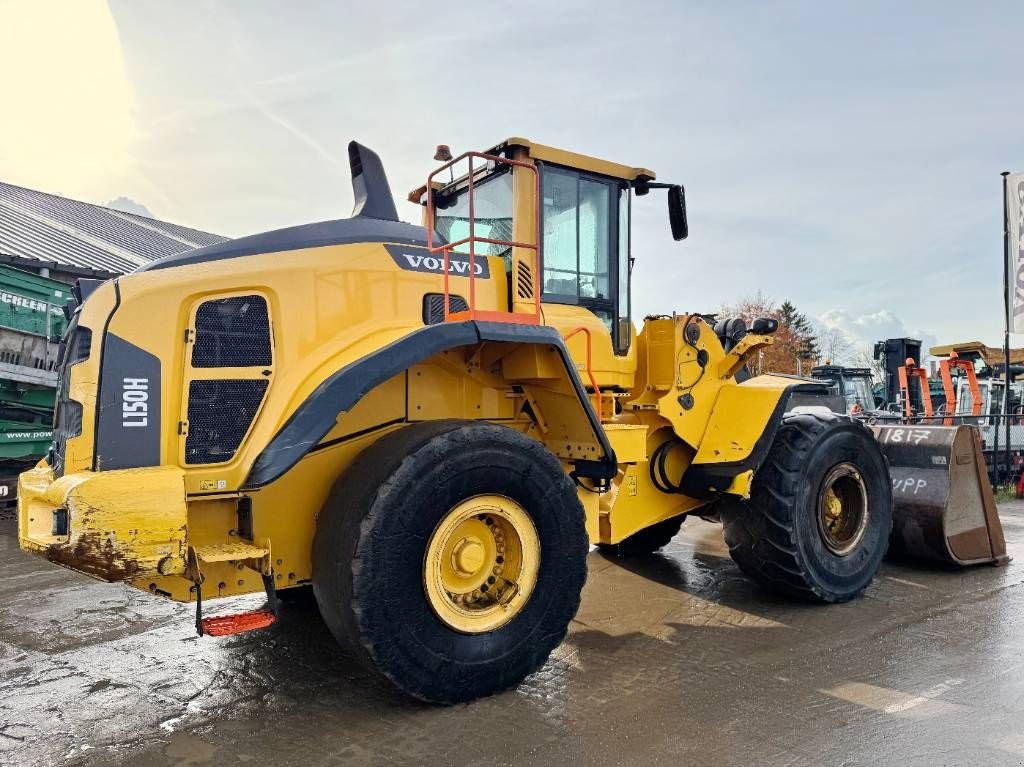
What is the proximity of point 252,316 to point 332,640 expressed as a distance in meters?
2.03

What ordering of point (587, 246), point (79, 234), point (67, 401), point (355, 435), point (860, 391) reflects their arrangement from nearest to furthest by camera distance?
point (67, 401), point (355, 435), point (587, 246), point (79, 234), point (860, 391)

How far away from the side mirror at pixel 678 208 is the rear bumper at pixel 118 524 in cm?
359

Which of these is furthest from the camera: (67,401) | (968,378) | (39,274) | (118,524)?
(968,378)

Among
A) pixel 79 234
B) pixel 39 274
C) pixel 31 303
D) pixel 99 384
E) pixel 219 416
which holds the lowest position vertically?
pixel 219 416

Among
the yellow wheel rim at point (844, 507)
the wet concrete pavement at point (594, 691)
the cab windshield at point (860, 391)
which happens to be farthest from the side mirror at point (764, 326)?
the cab windshield at point (860, 391)

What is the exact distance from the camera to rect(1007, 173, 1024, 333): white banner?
11578 mm

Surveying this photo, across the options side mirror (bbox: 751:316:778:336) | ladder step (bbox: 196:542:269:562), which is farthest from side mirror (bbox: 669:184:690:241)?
ladder step (bbox: 196:542:269:562)

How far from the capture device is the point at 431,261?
4121 mm

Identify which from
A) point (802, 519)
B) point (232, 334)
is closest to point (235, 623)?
point (232, 334)

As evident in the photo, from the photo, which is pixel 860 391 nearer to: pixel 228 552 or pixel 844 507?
pixel 844 507

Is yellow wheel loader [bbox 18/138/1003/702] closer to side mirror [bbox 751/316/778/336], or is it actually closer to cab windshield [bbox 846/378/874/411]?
side mirror [bbox 751/316/778/336]

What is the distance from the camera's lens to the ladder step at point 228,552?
328 centimetres

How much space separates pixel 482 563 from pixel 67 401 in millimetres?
2062

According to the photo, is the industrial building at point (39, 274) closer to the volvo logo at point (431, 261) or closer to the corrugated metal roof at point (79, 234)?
the corrugated metal roof at point (79, 234)
